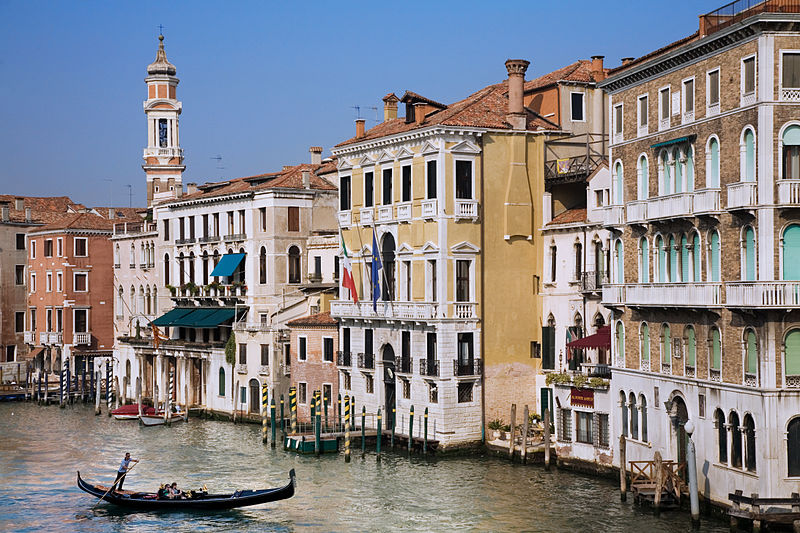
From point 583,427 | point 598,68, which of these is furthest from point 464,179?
point 583,427

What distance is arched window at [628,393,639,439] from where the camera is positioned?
103 feet

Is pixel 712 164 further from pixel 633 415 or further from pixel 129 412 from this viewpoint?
pixel 129 412

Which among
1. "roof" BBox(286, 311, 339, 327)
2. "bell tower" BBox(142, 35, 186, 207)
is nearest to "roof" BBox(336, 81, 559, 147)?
"roof" BBox(286, 311, 339, 327)

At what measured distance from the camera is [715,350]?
2741cm

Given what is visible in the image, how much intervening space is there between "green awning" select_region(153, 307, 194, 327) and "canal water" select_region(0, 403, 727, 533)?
9683 mm

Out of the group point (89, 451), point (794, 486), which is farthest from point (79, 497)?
point (794, 486)

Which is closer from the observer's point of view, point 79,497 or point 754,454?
point 754,454

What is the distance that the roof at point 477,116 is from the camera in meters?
39.2

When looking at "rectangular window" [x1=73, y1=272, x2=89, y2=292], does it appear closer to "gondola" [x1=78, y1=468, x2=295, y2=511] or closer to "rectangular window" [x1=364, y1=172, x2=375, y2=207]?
"rectangular window" [x1=364, y1=172, x2=375, y2=207]

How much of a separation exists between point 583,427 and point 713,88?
1091 centimetres

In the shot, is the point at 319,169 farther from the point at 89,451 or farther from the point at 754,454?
the point at 754,454

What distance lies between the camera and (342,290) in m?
44.3

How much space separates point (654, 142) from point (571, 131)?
35.0 feet

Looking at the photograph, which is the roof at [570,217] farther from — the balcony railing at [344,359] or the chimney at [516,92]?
the balcony railing at [344,359]
